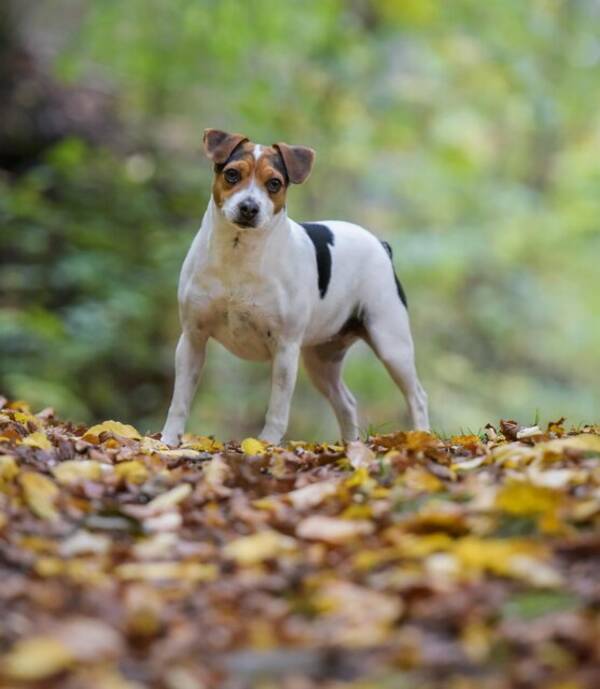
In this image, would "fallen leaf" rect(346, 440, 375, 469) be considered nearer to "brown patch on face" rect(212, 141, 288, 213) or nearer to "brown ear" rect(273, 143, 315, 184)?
"brown patch on face" rect(212, 141, 288, 213)

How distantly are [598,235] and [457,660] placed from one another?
54.3 ft

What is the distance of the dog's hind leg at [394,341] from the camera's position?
712 cm

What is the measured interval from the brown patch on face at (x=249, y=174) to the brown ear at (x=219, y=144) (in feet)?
0.09

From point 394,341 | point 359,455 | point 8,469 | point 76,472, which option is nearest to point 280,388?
point 394,341

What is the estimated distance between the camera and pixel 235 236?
6.17m

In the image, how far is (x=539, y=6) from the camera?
17.5 m

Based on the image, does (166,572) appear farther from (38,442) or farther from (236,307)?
(236,307)

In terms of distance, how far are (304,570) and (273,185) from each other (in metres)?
3.16

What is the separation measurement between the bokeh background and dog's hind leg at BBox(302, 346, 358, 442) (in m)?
4.12

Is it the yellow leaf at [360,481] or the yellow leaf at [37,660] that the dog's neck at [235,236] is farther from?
the yellow leaf at [37,660]

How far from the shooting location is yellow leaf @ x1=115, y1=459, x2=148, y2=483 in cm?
448

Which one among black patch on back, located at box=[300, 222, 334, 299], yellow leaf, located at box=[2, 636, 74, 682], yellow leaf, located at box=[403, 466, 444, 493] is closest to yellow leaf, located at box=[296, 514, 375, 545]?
yellow leaf, located at box=[403, 466, 444, 493]

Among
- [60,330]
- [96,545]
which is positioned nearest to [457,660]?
[96,545]

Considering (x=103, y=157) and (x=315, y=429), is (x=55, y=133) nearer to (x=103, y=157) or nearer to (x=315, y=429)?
(x=103, y=157)
